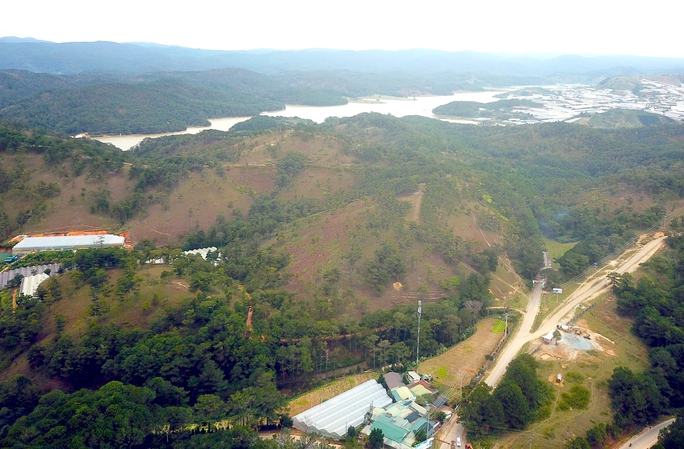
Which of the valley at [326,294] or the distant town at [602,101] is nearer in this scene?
the valley at [326,294]

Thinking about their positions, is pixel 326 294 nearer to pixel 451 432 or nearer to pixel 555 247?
pixel 451 432

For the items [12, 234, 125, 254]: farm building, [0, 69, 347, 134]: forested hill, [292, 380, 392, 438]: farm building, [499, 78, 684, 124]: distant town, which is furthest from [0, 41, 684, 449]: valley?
[499, 78, 684, 124]: distant town

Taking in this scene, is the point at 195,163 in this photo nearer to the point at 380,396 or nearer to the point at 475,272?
the point at 475,272


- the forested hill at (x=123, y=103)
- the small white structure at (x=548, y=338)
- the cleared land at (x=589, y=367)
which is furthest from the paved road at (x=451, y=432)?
the forested hill at (x=123, y=103)

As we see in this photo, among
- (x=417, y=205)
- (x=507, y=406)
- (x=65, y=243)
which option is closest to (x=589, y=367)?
(x=507, y=406)

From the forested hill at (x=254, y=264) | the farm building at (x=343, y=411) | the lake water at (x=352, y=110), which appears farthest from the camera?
the lake water at (x=352, y=110)

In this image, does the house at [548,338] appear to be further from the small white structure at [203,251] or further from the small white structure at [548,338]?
the small white structure at [203,251]

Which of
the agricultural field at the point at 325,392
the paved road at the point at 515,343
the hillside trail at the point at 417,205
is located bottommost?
the agricultural field at the point at 325,392
